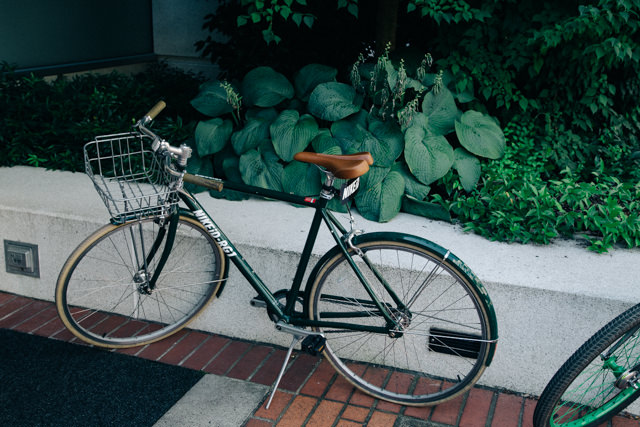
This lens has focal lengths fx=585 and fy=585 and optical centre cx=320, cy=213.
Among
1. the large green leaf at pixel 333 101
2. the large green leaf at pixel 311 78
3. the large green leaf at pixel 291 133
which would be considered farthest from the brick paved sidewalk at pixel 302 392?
the large green leaf at pixel 311 78

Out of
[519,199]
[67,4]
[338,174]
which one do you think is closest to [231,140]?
[338,174]

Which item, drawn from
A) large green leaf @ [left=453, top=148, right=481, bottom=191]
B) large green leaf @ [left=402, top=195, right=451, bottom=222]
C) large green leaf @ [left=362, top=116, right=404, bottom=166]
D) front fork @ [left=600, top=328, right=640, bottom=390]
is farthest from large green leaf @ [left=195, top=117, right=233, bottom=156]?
front fork @ [left=600, top=328, right=640, bottom=390]

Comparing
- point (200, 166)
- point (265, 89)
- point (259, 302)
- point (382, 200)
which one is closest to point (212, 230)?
point (259, 302)

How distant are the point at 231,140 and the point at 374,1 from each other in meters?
2.24

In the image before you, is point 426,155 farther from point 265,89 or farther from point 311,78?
point 265,89

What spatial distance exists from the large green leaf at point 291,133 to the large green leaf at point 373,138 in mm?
173

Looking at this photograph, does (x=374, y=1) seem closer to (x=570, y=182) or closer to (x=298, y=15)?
(x=298, y=15)

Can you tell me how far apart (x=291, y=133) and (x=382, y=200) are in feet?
2.56

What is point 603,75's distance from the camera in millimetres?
4094

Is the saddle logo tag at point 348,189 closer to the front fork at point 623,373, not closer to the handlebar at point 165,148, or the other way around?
the handlebar at point 165,148

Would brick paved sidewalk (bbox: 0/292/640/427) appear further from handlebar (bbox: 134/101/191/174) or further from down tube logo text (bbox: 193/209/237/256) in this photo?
handlebar (bbox: 134/101/191/174)

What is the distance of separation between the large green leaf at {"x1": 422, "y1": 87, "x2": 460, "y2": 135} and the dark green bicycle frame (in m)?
1.52

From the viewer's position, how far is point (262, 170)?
384cm

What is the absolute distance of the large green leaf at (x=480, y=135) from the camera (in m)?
3.88
